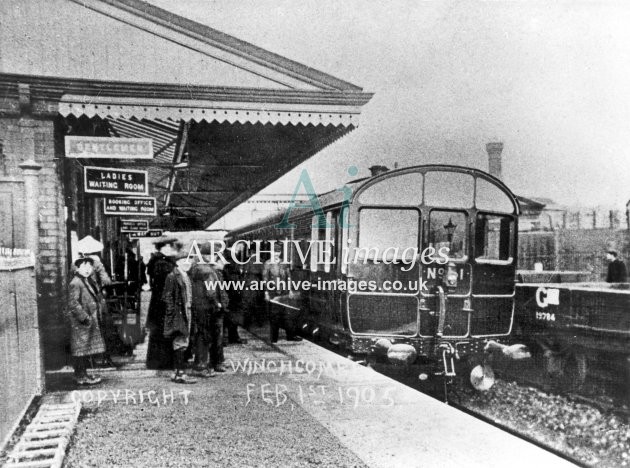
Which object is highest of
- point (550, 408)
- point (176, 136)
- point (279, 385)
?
point (176, 136)

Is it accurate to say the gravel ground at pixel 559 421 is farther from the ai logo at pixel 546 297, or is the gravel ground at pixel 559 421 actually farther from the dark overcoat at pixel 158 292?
the dark overcoat at pixel 158 292

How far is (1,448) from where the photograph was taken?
438 cm

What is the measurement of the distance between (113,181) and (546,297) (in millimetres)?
6155

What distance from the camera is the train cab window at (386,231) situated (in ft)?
20.6

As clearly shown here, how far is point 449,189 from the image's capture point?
6531 millimetres

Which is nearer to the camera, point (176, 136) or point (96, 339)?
point (96, 339)

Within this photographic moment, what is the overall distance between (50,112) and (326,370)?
446 centimetres

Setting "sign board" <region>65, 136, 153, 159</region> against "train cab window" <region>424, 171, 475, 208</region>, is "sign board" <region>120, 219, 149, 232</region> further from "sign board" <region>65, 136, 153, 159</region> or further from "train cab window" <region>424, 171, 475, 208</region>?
"train cab window" <region>424, 171, 475, 208</region>

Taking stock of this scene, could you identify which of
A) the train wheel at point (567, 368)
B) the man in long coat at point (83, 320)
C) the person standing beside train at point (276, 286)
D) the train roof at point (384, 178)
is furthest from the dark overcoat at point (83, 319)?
the train wheel at point (567, 368)

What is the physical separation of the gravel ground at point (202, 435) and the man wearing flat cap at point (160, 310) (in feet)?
2.95

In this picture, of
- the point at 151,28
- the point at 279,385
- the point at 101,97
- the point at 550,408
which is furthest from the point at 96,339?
the point at 550,408

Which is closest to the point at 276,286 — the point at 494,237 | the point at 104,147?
the point at 494,237

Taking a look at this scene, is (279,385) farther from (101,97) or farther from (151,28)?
(151,28)

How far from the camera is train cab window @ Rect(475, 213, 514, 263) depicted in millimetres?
6762
